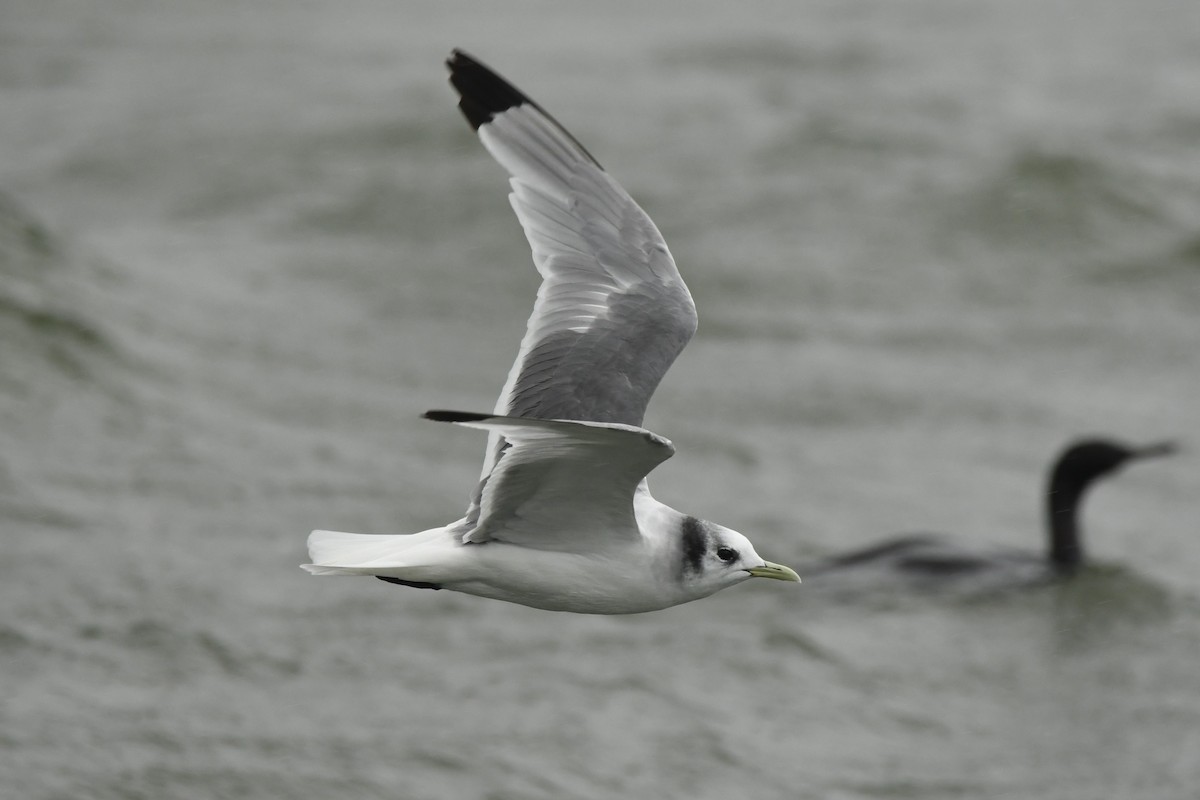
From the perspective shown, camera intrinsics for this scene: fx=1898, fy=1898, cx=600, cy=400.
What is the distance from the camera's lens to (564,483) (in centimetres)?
511

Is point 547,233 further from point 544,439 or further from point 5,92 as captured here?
point 5,92

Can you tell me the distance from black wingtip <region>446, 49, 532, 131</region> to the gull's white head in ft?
4.83

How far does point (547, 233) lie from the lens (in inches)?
243

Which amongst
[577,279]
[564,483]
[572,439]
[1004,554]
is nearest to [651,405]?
[1004,554]

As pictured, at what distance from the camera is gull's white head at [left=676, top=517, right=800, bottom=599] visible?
5.38 m

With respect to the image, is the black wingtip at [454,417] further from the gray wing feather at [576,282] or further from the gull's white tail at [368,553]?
the gray wing feather at [576,282]

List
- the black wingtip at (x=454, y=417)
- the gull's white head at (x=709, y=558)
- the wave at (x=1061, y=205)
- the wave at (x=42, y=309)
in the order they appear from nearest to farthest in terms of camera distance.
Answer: the black wingtip at (x=454, y=417)
the gull's white head at (x=709, y=558)
the wave at (x=42, y=309)
the wave at (x=1061, y=205)

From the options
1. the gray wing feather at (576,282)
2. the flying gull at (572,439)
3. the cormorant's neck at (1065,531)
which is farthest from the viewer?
the cormorant's neck at (1065,531)

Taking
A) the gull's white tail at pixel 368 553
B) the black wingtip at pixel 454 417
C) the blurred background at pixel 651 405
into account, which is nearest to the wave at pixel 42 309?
the blurred background at pixel 651 405

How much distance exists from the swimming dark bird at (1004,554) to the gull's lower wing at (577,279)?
4.93 m

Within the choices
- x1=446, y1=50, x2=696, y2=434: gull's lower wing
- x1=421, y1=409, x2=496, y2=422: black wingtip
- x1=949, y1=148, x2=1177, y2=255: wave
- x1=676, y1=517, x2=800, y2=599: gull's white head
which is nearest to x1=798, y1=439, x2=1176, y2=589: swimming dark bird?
x1=446, y1=50, x2=696, y2=434: gull's lower wing

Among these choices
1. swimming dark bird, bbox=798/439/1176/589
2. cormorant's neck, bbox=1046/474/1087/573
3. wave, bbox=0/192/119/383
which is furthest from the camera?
wave, bbox=0/192/119/383

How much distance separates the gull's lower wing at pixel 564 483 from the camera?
15.3 ft

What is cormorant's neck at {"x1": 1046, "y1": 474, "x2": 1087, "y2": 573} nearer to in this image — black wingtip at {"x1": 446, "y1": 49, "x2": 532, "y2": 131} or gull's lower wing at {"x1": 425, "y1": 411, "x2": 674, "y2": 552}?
black wingtip at {"x1": 446, "y1": 49, "x2": 532, "y2": 131}
